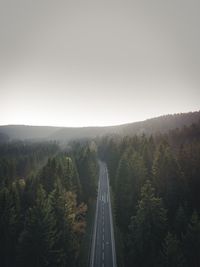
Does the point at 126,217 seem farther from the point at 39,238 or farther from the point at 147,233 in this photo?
the point at 39,238

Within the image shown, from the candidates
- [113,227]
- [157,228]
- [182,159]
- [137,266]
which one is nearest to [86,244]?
[113,227]

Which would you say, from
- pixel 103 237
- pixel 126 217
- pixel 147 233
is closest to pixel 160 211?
pixel 147 233

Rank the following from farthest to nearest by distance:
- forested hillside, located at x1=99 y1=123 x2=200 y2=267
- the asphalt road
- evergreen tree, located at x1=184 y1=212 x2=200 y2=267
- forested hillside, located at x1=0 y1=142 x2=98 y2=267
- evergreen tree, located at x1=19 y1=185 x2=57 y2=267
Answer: the asphalt road, forested hillside, located at x1=0 y1=142 x2=98 y2=267, evergreen tree, located at x1=19 y1=185 x2=57 y2=267, forested hillside, located at x1=99 y1=123 x2=200 y2=267, evergreen tree, located at x1=184 y1=212 x2=200 y2=267

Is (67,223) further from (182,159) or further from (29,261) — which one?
(182,159)

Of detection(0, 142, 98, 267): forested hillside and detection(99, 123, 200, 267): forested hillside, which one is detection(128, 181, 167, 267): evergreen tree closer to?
detection(99, 123, 200, 267): forested hillside

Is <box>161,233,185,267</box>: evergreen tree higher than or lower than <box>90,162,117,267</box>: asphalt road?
higher

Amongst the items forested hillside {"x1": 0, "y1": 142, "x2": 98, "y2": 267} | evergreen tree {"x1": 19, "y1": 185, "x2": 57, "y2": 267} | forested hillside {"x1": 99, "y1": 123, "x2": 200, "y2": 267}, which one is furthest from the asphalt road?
evergreen tree {"x1": 19, "y1": 185, "x2": 57, "y2": 267}

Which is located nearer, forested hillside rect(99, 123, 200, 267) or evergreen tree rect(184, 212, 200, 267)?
evergreen tree rect(184, 212, 200, 267)

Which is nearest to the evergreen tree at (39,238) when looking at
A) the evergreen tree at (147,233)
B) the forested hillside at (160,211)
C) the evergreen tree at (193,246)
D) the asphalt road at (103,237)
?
the asphalt road at (103,237)
